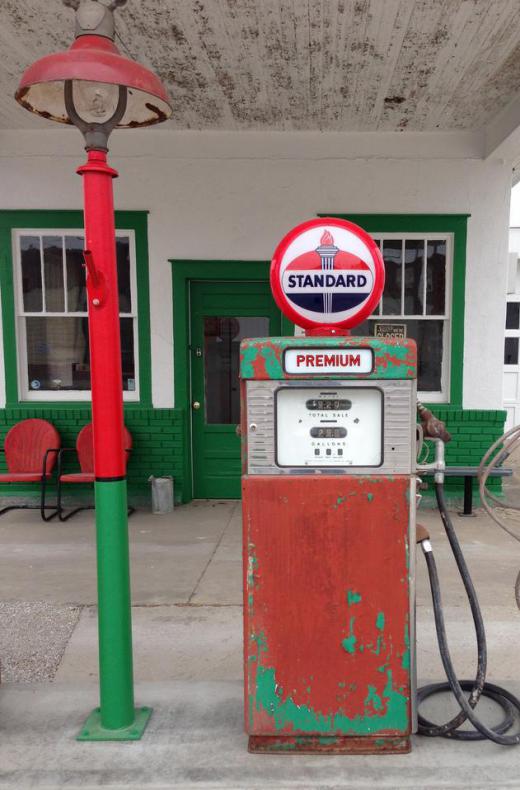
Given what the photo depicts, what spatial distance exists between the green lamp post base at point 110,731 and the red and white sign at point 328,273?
5.63 ft

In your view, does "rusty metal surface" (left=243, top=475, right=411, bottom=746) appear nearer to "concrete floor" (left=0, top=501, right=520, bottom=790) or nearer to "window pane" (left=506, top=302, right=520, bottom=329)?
"concrete floor" (left=0, top=501, right=520, bottom=790)

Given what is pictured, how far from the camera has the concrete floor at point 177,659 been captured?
82.4 inches

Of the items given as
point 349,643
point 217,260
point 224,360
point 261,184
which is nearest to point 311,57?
point 261,184

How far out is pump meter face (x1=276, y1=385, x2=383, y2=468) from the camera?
1.99 meters

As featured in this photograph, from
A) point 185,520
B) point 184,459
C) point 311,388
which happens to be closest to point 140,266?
point 184,459

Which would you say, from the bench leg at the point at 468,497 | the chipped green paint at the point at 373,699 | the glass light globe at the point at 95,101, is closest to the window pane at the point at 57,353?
the bench leg at the point at 468,497

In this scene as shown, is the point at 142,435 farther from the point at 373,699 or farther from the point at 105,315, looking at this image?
the point at 373,699

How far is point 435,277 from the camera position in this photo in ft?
20.0

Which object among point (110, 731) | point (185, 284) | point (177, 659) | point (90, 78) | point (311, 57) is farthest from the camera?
point (185, 284)

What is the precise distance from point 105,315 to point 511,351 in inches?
386

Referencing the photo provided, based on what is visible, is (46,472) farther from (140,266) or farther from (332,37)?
(332,37)

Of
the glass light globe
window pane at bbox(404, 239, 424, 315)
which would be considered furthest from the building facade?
the glass light globe

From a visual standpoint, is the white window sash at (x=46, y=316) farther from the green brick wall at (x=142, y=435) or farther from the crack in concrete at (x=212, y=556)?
the crack in concrete at (x=212, y=556)

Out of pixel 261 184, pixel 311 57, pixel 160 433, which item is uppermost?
pixel 311 57
